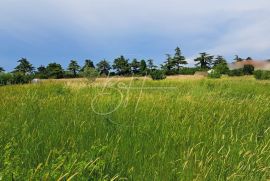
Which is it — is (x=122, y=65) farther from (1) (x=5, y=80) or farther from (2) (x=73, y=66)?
(1) (x=5, y=80)

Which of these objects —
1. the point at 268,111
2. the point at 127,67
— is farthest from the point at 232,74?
the point at 268,111

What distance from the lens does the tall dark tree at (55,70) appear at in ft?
219

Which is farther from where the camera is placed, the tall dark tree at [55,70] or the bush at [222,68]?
the tall dark tree at [55,70]

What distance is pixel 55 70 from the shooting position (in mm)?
66750

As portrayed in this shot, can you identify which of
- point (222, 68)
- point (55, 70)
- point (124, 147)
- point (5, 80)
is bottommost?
point (222, 68)

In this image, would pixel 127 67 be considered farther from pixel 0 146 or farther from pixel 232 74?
pixel 0 146

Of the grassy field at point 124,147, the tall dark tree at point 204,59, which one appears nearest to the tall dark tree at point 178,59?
the tall dark tree at point 204,59

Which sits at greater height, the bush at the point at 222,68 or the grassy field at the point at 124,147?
the grassy field at the point at 124,147

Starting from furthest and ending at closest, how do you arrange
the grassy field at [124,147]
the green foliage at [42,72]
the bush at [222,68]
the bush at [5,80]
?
1. the green foliage at [42,72]
2. the bush at [222,68]
3. the bush at [5,80]
4. the grassy field at [124,147]

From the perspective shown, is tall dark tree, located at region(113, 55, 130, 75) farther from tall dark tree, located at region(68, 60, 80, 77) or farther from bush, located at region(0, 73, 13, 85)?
bush, located at region(0, 73, 13, 85)

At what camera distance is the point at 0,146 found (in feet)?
12.0

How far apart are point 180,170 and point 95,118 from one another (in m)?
2.16

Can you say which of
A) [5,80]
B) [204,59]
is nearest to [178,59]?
[204,59]

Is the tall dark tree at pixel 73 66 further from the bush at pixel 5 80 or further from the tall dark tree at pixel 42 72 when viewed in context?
the bush at pixel 5 80
